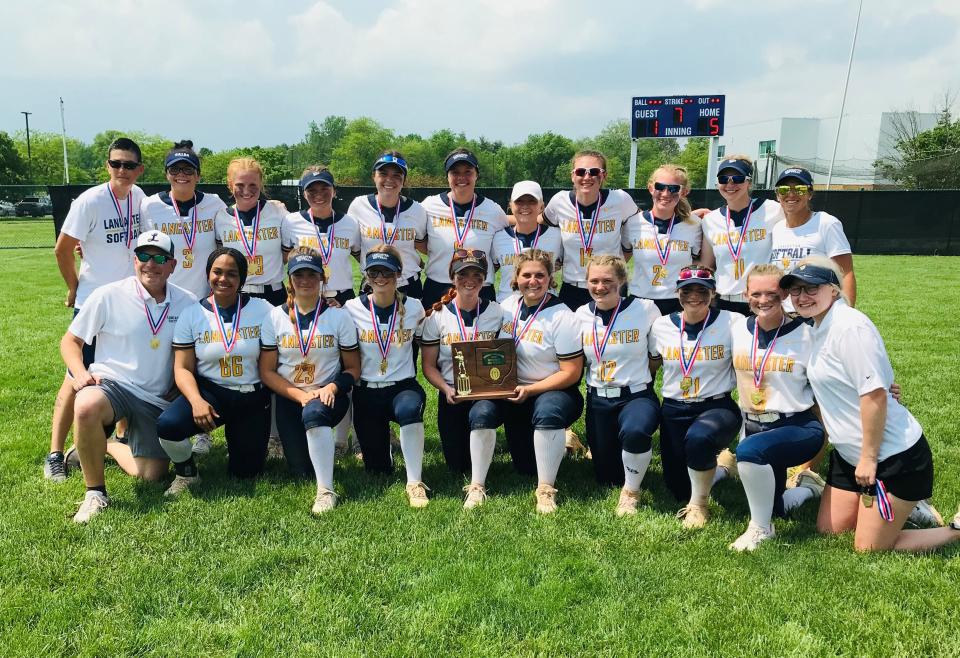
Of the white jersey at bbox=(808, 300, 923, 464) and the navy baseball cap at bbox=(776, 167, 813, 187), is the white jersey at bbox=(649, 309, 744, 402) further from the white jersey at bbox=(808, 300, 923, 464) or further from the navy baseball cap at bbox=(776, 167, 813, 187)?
the navy baseball cap at bbox=(776, 167, 813, 187)

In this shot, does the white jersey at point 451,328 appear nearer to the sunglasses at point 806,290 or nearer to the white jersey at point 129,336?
the white jersey at point 129,336

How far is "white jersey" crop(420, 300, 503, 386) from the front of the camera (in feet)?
15.7

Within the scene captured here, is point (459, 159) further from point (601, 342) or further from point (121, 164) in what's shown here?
point (121, 164)

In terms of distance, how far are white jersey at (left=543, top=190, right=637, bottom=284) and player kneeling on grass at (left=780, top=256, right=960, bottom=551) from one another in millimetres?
1889

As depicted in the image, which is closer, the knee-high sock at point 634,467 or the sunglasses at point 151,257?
the knee-high sock at point 634,467

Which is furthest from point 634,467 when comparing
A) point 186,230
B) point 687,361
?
point 186,230

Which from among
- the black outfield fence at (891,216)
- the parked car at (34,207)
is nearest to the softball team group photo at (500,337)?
the black outfield fence at (891,216)

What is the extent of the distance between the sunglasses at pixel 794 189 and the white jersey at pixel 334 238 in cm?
319

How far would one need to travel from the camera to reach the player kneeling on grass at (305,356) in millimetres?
4594

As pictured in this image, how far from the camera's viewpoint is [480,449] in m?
4.55

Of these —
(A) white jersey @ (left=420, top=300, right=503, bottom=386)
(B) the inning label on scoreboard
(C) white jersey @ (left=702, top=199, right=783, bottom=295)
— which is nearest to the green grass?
(A) white jersey @ (left=420, top=300, right=503, bottom=386)

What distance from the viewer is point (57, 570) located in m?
3.55

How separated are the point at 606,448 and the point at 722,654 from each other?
183cm

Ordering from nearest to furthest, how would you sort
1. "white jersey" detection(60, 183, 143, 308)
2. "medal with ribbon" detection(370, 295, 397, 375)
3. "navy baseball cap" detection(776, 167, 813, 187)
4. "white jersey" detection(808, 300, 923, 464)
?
1. "white jersey" detection(808, 300, 923, 464)
2. "navy baseball cap" detection(776, 167, 813, 187)
3. "medal with ribbon" detection(370, 295, 397, 375)
4. "white jersey" detection(60, 183, 143, 308)
